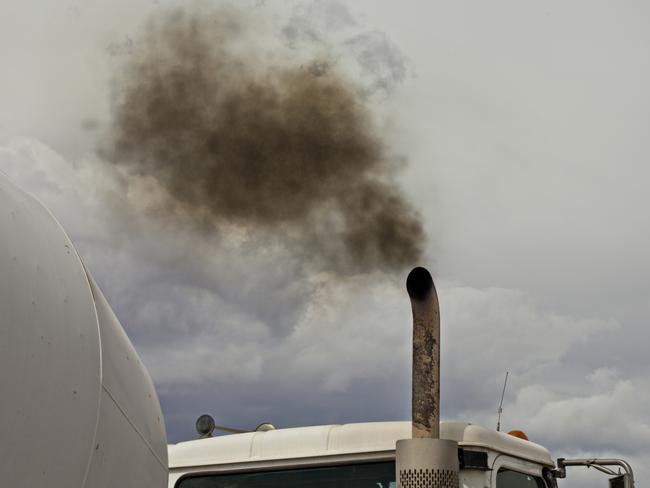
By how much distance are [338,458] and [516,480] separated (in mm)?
1112

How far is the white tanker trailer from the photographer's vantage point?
2535mm

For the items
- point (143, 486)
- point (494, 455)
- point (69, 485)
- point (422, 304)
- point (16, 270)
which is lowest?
point (69, 485)

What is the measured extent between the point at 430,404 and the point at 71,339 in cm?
271

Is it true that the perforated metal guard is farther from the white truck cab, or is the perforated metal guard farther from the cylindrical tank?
the cylindrical tank

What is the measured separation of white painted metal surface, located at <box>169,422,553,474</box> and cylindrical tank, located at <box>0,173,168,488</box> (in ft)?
7.94

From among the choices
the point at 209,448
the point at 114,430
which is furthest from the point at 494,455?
the point at 114,430

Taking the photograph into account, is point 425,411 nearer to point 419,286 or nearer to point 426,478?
point 426,478

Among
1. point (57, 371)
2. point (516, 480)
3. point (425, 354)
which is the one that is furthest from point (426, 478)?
point (57, 371)

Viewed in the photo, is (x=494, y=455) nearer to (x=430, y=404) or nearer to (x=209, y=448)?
(x=430, y=404)

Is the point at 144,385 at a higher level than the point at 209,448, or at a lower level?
lower

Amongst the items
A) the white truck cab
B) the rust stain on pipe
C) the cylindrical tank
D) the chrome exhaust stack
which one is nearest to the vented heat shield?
the chrome exhaust stack

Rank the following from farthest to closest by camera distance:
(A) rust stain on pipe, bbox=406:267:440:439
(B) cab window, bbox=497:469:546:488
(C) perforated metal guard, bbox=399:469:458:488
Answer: (B) cab window, bbox=497:469:546:488 → (A) rust stain on pipe, bbox=406:267:440:439 → (C) perforated metal guard, bbox=399:469:458:488

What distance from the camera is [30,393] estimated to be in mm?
2539

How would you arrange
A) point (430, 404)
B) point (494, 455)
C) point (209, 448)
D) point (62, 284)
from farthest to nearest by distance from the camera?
point (209, 448)
point (494, 455)
point (430, 404)
point (62, 284)
